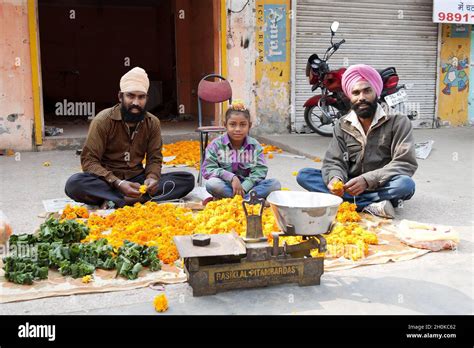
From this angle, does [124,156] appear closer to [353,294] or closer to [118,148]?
[118,148]

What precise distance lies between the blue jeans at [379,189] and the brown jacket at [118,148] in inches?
60.5

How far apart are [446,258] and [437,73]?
30.5 ft

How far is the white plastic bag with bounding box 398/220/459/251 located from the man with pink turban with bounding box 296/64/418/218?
0.66m

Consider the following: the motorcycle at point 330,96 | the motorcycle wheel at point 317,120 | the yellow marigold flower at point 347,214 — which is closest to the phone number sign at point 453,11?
the motorcycle at point 330,96

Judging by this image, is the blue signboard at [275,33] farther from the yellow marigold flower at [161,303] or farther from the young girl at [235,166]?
the yellow marigold flower at [161,303]

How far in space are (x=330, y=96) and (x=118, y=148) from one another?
218 inches

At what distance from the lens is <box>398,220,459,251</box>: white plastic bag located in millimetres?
4004

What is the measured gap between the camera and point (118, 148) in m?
5.33

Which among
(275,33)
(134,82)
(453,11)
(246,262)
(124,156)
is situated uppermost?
(453,11)

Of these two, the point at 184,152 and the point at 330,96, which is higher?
the point at 330,96

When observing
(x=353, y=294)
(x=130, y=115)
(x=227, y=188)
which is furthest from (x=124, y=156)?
(x=353, y=294)

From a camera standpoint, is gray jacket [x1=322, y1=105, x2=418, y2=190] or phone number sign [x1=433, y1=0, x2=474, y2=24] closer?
gray jacket [x1=322, y1=105, x2=418, y2=190]

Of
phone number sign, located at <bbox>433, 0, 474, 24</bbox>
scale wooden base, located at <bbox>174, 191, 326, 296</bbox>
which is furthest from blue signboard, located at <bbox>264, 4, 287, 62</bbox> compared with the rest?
scale wooden base, located at <bbox>174, 191, 326, 296</bbox>

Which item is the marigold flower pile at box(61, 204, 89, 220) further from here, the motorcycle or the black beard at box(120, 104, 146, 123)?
the motorcycle
